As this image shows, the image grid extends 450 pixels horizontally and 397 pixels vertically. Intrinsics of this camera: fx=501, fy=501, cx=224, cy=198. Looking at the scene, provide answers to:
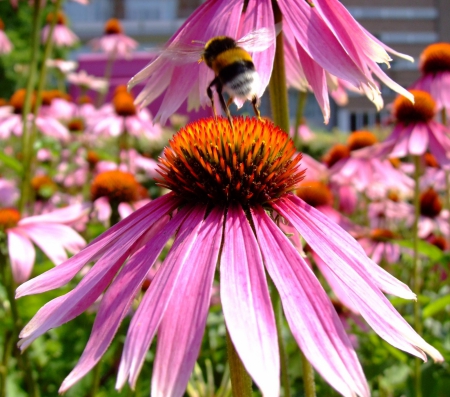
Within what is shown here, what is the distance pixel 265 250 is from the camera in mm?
522

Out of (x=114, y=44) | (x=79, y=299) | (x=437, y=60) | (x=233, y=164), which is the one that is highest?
(x=114, y=44)

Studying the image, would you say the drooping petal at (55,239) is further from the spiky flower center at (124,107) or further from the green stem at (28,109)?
the spiky flower center at (124,107)

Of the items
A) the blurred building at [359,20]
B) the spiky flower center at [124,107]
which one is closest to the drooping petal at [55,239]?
the spiky flower center at [124,107]

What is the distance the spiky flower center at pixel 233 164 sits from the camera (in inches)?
23.8

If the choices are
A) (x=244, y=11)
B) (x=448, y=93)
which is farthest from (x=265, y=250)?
(x=448, y=93)

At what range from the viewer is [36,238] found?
121cm

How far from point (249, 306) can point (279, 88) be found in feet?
1.14

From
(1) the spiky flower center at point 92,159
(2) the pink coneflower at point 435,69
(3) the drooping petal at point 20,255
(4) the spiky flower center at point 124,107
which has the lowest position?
(1) the spiky flower center at point 92,159

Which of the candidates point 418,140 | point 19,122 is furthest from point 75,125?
point 418,140

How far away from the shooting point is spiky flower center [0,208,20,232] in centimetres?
125

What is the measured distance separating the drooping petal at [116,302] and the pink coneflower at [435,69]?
5.10ft

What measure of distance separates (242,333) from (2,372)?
34.0 inches

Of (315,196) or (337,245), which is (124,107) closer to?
(315,196)

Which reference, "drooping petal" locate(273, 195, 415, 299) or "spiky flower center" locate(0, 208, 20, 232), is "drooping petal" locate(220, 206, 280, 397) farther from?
"spiky flower center" locate(0, 208, 20, 232)
